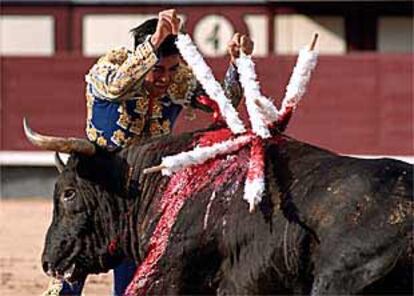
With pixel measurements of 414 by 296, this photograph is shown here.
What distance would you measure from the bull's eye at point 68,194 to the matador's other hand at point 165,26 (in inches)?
16.1

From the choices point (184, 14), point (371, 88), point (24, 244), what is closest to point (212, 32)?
point (184, 14)

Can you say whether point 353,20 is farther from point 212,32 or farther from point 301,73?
point 301,73

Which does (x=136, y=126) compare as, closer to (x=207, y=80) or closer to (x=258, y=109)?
(x=207, y=80)

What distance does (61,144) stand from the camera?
115 inches

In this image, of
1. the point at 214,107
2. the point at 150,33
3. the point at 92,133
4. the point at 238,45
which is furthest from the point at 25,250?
the point at 214,107

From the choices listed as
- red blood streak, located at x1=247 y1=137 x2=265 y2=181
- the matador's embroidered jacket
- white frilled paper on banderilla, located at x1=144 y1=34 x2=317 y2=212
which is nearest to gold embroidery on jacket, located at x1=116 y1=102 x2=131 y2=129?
the matador's embroidered jacket

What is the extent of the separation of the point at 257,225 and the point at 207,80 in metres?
0.44

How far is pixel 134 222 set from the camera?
118 inches

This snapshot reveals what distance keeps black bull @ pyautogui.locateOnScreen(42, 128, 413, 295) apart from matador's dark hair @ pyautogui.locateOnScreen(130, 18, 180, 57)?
14.5 inches

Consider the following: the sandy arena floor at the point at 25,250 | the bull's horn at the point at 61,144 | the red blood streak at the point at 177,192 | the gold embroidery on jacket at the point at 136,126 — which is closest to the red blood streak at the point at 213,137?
the red blood streak at the point at 177,192

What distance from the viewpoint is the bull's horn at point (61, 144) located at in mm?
2880

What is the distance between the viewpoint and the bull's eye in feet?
9.92

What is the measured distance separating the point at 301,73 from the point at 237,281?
0.51 metres

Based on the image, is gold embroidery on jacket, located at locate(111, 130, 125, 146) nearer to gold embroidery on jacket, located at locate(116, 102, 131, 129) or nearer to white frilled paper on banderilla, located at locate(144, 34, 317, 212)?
gold embroidery on jacket, located at locate(116, 102, 131, 129)
